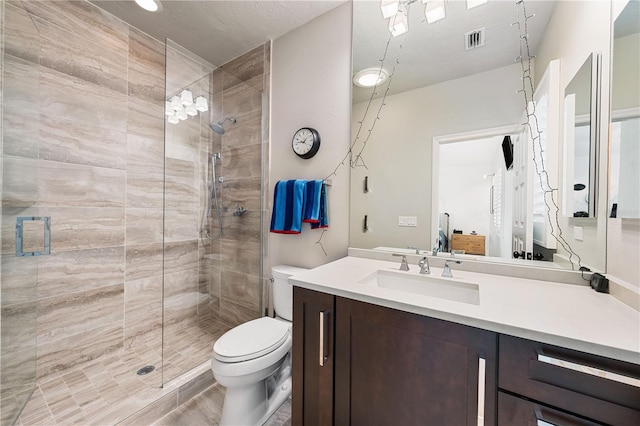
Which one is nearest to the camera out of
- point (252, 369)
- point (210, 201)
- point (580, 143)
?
point (580, 143)

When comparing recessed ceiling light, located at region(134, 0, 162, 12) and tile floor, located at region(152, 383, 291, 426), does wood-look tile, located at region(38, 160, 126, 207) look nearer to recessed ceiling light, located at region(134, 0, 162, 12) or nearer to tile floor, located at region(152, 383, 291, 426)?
recessed ceiling light, located at region(134, 0, 162, 12)

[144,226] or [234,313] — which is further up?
[144,226]

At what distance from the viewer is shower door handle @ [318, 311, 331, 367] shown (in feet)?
3.21

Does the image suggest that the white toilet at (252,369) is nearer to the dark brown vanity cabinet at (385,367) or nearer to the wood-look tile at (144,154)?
the dark brown vanity cabinet at (385,367)

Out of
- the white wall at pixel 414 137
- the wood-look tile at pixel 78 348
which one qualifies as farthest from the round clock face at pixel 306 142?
the wood-look tile at pixel 78 348

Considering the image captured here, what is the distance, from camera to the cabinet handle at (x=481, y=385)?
707mm

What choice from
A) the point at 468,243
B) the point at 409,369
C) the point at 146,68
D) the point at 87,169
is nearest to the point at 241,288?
the point at 87,169

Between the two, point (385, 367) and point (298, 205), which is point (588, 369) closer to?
point (385, 367)

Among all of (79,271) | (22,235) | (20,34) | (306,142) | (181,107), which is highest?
(20,34)

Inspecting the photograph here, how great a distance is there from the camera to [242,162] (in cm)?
223

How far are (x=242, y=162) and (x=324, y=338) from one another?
1.74 m

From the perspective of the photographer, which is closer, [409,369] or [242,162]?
[409,369]

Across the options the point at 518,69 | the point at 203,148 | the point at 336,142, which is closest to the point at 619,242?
the point at 518,69

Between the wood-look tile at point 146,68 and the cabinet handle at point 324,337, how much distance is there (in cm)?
229
